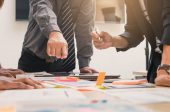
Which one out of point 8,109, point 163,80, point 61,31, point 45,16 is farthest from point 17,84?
point 61,31

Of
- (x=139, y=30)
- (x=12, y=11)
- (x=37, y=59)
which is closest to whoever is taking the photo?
(x=139, y=30)

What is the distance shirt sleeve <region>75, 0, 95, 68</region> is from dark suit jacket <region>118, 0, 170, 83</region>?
0.52 m

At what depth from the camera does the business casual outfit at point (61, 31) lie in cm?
177

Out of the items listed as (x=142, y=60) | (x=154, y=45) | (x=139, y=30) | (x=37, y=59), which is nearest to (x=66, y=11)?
(x=37, y=59)

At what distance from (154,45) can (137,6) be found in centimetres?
21

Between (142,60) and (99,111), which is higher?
(99,111)

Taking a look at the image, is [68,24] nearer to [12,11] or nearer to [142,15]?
[142,15]

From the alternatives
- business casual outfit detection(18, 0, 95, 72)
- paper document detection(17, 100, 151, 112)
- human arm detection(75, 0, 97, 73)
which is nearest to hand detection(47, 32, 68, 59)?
business casual outfit detection(18, 0, 95, 72)

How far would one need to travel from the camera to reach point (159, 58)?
1.29 m

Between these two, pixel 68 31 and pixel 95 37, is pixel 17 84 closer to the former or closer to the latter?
pixel 95 37

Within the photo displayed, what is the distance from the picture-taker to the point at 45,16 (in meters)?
1.58

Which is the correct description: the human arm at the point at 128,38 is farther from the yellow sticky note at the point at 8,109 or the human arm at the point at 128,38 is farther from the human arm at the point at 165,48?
the yellow sticky note at the point at 8,109

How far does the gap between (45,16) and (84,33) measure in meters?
0.49

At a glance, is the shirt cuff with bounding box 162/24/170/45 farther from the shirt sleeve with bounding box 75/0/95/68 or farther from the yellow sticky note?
the shirt sleeve with bounding box 75/0/95/68
